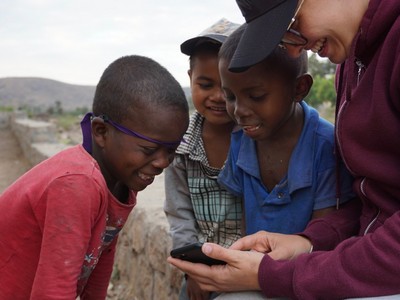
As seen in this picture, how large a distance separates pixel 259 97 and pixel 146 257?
6.55 feet

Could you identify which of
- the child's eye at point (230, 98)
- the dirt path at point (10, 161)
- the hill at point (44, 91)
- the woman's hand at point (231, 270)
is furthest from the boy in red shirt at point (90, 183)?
the hill at point (44, 91)

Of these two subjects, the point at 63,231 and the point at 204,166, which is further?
the point at 204,166

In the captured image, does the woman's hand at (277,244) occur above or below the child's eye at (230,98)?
below

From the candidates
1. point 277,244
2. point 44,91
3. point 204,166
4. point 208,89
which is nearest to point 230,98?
point 208,89

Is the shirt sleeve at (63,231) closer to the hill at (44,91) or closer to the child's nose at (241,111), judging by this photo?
the child's nose at (241,111)

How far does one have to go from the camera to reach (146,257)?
11.8 ft

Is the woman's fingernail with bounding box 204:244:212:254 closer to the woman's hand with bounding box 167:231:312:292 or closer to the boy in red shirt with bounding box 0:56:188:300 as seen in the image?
the woman's hand with bounding box 167:231:312:292

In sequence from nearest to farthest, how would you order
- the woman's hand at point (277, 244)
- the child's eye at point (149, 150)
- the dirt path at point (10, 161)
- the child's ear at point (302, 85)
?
the woman's hand at point (277, 244)
the child's eye at point (149, 150)
the child's ear at point (302, 85)
the dirt path at point (10, 161)

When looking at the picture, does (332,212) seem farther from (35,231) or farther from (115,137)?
(35,231)

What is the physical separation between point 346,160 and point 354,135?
0.10 meters

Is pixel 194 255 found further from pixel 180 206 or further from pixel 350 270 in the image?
pixel 350 270

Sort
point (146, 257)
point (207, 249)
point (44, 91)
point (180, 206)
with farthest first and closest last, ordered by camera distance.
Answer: point (44, 91), point (146, 257), point (180, 206), point (207, 249)

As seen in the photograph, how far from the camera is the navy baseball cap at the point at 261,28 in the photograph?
58.5 inches

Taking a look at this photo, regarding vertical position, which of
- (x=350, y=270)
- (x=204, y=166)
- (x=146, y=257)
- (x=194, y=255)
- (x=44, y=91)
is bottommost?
(x=44, y=91)
